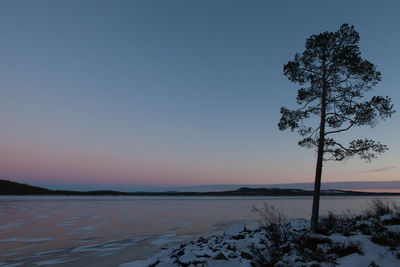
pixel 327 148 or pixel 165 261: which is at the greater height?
pixel 327 148

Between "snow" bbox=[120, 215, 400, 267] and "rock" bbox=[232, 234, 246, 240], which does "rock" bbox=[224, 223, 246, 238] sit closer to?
"rock" bbox=[232, 234, 246, 240]

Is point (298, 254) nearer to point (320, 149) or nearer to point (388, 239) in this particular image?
point (388, 239)

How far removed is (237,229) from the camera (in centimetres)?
1410

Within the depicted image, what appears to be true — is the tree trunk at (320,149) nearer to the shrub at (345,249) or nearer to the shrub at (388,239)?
the shrub at (388,239)

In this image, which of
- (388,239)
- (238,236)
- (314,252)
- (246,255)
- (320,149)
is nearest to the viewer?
(388,239)

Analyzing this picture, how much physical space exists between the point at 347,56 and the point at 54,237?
19078 mm

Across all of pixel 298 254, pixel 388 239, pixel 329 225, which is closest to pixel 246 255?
pixel 298 254

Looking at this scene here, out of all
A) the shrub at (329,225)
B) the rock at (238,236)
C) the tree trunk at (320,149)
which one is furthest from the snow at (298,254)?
the tree trunk at (320,149)

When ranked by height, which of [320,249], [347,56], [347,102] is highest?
[347,56]

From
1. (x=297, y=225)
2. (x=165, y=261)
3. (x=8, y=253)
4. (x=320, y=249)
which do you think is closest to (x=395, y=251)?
(x=320, y=249)

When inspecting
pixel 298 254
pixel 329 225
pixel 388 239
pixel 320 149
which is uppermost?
pixel 320 149

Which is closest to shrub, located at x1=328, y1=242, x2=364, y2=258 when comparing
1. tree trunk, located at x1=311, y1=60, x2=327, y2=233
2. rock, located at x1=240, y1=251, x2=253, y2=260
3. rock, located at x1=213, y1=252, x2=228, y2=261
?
rock, located at x1=240, y1=251, x2=253, y2=260

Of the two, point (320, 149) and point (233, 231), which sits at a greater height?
point (320, 149)

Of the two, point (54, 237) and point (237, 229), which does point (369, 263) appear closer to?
point (237, 229)
